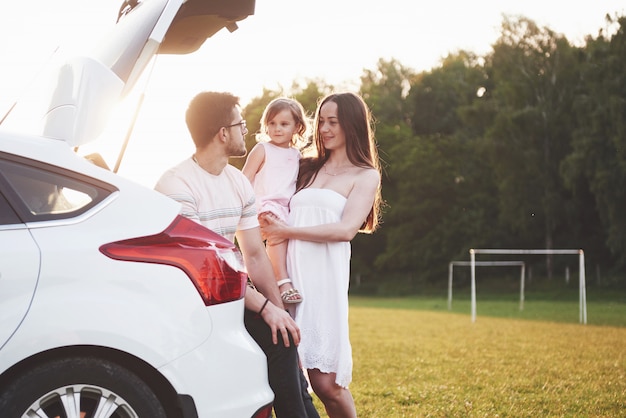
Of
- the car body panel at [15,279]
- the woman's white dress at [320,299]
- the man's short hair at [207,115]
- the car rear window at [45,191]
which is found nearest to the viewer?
the car body panel at [15,279]

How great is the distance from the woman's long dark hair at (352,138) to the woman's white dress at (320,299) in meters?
0.36

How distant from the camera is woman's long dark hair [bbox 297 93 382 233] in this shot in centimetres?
557

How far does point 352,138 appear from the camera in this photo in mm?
5629

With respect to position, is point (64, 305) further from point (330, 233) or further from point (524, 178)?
point (524, 178)

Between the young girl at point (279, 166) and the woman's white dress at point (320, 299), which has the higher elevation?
the young girl at point (279, 166)

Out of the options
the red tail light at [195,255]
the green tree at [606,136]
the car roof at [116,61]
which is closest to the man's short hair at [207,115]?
the car roof at [116,61]

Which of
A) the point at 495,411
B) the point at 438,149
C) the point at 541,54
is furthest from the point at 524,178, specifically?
the point at 495,411

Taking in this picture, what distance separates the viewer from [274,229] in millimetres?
5277

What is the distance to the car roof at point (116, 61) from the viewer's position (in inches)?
148

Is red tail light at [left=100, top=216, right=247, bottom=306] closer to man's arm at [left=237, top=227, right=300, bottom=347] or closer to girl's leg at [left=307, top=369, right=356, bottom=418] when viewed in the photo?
man's arm at [left=237, top=227, right=300, bottom=347]

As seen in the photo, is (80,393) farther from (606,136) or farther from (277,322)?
(606,136)

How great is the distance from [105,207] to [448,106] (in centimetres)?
6403

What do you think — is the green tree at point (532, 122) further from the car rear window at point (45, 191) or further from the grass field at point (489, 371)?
the car rear window at point (45, 191)

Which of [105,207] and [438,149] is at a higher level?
[438,149]
